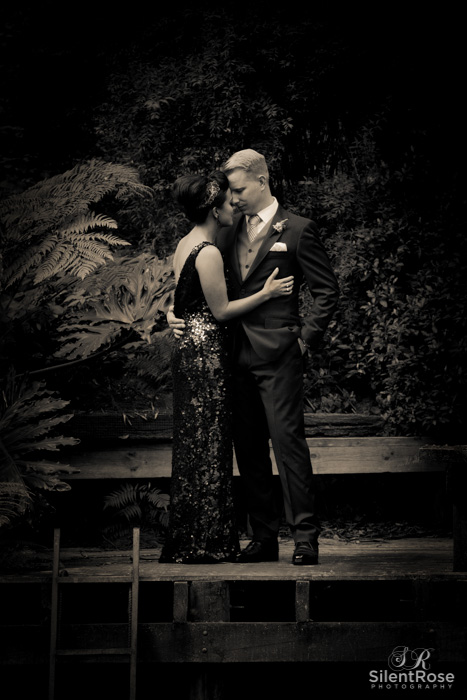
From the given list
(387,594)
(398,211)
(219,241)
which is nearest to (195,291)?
(219,241)

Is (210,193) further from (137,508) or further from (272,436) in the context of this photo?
(137,508)

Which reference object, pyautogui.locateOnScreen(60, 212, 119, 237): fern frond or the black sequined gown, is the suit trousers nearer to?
the black sequined gown

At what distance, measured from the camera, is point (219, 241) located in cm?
461

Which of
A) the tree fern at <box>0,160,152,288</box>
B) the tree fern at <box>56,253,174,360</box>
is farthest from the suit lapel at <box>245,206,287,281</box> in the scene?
the tree fern at <box>56,253,174,360</box>

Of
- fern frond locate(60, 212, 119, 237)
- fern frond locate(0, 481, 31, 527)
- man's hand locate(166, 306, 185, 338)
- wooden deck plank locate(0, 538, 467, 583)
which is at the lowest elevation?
wooden deck plank locate(0, 538, 467, 583)

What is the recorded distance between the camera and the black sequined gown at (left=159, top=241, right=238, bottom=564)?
441 centimetres

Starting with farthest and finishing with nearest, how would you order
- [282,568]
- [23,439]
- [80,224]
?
[80,224], [23,439], [282,568]

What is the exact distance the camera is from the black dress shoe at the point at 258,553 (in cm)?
448

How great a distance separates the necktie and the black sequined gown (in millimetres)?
371

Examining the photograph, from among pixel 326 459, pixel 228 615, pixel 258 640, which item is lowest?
pixel 258 640

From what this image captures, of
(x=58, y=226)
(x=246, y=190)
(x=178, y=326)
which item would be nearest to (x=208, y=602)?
(x=178, y=326)

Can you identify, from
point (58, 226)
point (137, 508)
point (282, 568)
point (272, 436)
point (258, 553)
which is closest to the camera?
point (282, 568)

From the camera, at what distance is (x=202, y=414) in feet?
14.5

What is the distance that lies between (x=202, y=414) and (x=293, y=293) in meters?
0.72
